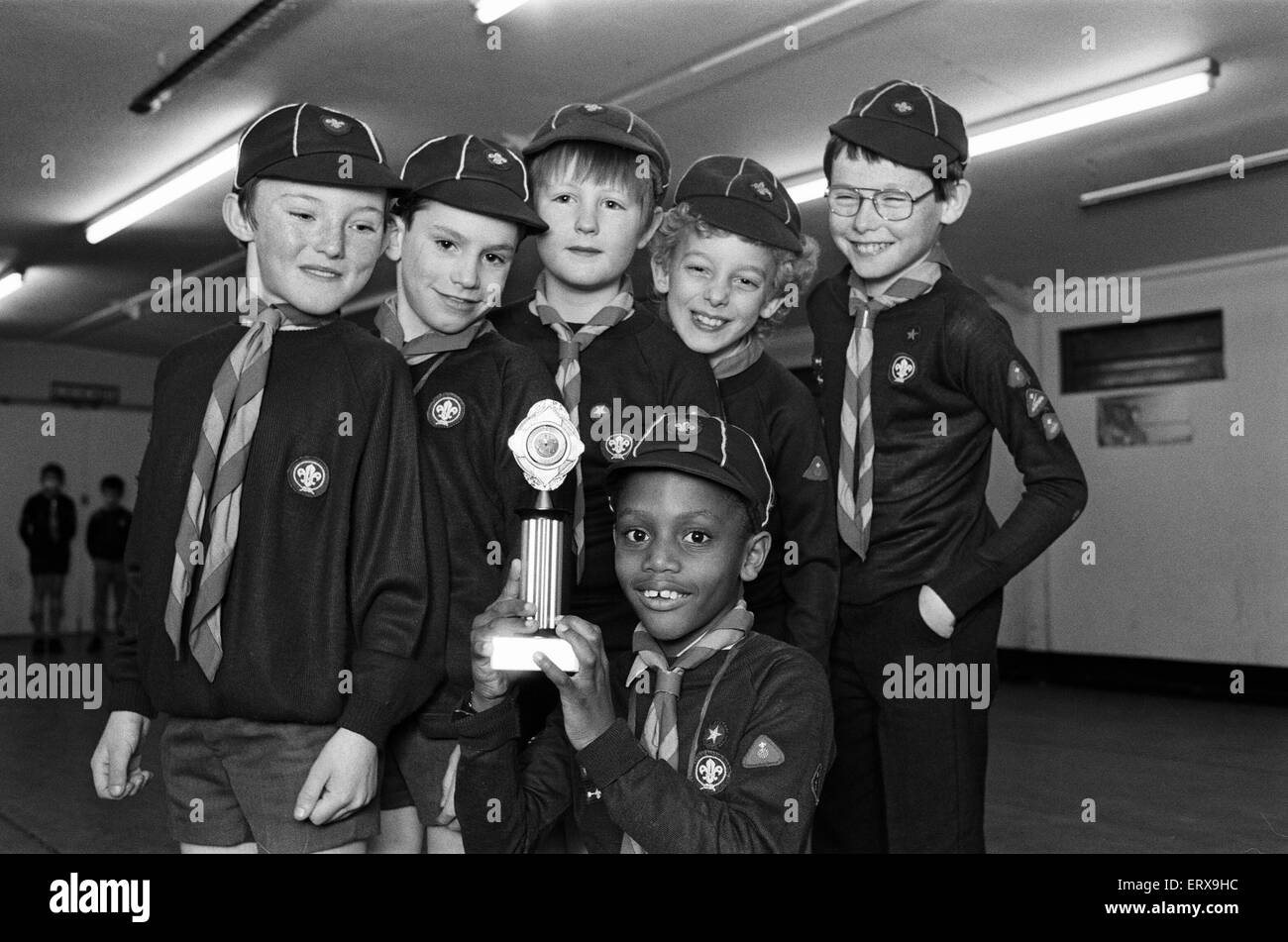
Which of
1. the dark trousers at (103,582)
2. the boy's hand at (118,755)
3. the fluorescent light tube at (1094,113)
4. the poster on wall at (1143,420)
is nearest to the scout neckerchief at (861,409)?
the boy's hand at (118,755)

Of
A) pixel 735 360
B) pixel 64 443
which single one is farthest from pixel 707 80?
pixel 64 443

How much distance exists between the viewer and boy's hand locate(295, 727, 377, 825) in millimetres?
1546

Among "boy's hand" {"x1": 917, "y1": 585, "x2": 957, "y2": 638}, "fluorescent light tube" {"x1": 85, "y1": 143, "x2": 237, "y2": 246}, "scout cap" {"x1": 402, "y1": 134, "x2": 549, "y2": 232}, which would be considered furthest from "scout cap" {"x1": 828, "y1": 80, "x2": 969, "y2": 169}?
"fluorescent light tube" {"x1": 85, "y1": 143, "x2": 237, "y2": 246}

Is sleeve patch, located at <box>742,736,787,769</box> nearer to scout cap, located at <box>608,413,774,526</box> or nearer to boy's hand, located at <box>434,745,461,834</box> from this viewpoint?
scout cap, located at <box>608,413,774,526</box>

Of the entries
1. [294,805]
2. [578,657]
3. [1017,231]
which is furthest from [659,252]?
[1017,231]

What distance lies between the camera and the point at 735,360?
2186 mm

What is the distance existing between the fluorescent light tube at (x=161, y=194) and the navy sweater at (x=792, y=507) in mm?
5307

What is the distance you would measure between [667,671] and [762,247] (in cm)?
86

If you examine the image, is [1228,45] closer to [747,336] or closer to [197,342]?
[747,336]

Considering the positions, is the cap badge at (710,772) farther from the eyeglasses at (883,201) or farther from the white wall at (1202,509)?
the white wall at (1202,509)

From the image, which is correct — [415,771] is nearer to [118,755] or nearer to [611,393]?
[118,755]

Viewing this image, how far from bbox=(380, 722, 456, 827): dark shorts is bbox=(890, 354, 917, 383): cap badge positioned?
1013mm

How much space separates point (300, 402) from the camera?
1642 millimetres
